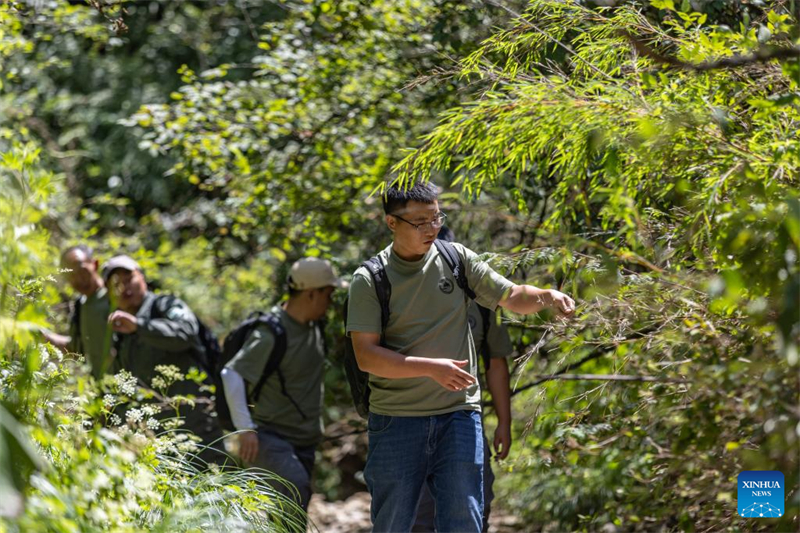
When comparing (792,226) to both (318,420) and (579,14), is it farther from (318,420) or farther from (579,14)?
(318,420)

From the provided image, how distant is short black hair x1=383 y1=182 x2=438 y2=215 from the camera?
154 inches

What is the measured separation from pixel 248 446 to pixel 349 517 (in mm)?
2975

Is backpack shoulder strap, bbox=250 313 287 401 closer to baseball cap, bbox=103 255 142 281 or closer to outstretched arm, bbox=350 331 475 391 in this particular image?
baseball cap, bbox=103 255 142 281

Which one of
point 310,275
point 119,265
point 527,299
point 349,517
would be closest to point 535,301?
point 527,299

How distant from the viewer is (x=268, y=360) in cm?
514

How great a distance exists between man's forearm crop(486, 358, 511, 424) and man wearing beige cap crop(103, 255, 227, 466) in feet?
5.60

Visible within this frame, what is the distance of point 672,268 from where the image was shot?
11.7 ft

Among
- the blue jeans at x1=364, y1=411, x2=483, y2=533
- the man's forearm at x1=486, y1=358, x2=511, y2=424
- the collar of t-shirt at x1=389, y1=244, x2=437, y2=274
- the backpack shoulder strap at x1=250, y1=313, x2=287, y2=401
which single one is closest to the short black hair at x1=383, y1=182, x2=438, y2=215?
the collar of t-shirt at x1=389, y1=244, x2=437, y2=274

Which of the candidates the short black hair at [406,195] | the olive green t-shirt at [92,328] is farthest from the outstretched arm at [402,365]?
the olive green t-shirt at [92,328]

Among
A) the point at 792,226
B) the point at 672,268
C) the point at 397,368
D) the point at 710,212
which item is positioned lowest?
the point at 397,368

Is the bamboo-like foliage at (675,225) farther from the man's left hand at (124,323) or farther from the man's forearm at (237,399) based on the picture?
the man's left hand at (124,323)

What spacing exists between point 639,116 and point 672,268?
68 centimetres

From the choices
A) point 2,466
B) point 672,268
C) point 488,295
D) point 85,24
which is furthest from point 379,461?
point 85,24

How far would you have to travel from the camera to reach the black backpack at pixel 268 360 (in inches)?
203
